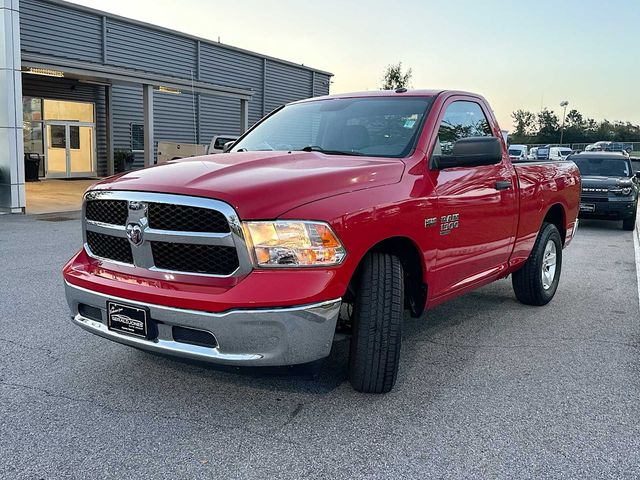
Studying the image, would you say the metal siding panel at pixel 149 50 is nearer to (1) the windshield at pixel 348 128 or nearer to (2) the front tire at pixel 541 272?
(1) the windshield at pixel 348 128

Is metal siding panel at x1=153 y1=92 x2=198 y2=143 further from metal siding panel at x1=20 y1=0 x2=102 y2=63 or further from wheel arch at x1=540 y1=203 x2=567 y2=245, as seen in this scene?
wheel arch at x1=540 y1=203 x2=567 y2=245

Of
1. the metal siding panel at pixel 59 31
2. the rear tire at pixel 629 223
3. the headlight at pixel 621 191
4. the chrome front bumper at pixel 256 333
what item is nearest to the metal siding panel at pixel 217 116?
the metal siding panel at pixel 59 31

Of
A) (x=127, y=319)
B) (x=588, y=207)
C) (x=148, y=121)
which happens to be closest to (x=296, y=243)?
(x=127, y=319)

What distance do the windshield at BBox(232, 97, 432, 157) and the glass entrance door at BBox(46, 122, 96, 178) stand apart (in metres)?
19.7

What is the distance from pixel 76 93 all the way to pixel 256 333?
877 inches

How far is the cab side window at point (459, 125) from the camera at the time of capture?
14.1 ft

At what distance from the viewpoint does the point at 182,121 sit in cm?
2631

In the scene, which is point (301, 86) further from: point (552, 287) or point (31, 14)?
point (552, 287)

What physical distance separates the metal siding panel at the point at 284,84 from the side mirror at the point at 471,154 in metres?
27.1

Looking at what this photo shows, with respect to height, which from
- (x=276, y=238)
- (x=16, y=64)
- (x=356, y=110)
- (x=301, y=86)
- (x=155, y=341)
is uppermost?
(x=301, y=86)

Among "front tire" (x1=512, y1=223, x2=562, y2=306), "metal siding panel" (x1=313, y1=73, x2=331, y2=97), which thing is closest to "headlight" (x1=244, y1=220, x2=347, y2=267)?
"front tire" (x1=512, y1=223, x2=562, y2=306)

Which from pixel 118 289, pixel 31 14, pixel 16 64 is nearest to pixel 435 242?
pixel 118 289

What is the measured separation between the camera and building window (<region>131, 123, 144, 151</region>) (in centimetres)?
2434

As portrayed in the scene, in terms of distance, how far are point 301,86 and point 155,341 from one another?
102ft
